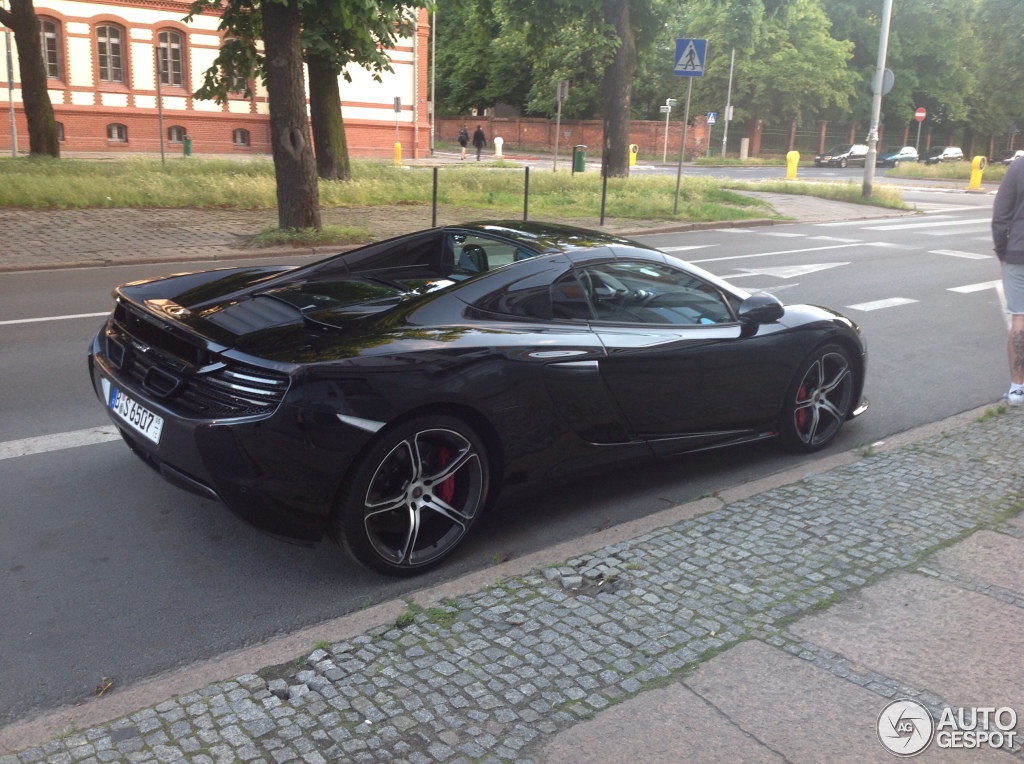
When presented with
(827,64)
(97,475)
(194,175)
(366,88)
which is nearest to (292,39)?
(194,175)

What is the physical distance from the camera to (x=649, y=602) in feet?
12.4

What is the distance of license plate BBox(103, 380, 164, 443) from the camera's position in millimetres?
4000

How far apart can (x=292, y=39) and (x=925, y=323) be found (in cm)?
941

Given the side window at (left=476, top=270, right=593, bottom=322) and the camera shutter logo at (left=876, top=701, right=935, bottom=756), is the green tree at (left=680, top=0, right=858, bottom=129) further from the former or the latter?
the camera shutter logo at (left=876, top=701, right=935, bottom=756)

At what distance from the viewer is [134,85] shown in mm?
39031

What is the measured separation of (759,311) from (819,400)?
0.96m

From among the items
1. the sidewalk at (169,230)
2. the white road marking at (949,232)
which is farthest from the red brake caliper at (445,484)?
the white road marking at (949,232)

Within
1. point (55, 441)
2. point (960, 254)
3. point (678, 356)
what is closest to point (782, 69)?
point (960, 254)

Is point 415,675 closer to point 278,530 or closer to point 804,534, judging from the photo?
point 278,530

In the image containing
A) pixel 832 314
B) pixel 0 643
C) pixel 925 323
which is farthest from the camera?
pixel 925 323

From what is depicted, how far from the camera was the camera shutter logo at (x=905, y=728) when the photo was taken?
9.73ft

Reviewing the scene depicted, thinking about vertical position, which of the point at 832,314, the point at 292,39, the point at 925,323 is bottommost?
the point at 925,323

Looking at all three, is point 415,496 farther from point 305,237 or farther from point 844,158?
point 844,158

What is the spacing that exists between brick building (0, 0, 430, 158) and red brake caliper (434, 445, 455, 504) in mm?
33593
